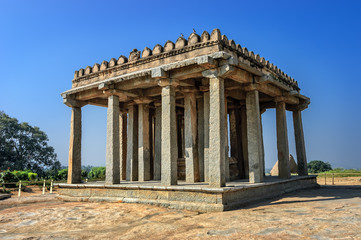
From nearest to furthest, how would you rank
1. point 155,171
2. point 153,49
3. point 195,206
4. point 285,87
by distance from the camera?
1. point 195,206
2. point 153,49
3. point 285,87
4. point 155,171

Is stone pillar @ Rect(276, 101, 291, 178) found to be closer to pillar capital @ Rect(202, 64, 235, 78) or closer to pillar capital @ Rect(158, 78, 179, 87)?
pillar capital @ Rect(202, 64, 235, 78)

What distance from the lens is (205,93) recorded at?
11242 mm

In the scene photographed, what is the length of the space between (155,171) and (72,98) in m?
5.05

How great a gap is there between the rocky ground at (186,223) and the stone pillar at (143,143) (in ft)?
13.2

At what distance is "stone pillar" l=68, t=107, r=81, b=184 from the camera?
1269 centimetres

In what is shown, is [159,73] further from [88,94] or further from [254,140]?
[88,94]

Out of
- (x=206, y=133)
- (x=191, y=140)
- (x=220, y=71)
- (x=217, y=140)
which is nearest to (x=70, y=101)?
(x=191, y=140)

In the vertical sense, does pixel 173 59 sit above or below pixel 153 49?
below

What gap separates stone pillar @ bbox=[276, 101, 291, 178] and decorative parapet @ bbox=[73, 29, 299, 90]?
5.13ft

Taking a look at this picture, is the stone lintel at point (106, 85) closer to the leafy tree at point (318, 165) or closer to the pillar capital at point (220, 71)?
the pillar capital at point (220, 71)

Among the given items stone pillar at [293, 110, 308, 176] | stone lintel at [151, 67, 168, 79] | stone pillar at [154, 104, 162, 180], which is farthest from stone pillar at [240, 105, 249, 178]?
stone lintel at [151, 67, 168, 79]

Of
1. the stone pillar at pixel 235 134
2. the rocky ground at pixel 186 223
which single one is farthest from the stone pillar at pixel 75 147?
the stone pillar at pixel 235 134

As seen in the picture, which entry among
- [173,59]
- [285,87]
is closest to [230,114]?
[285,87]

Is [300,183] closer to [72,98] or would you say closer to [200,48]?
[200,48]
